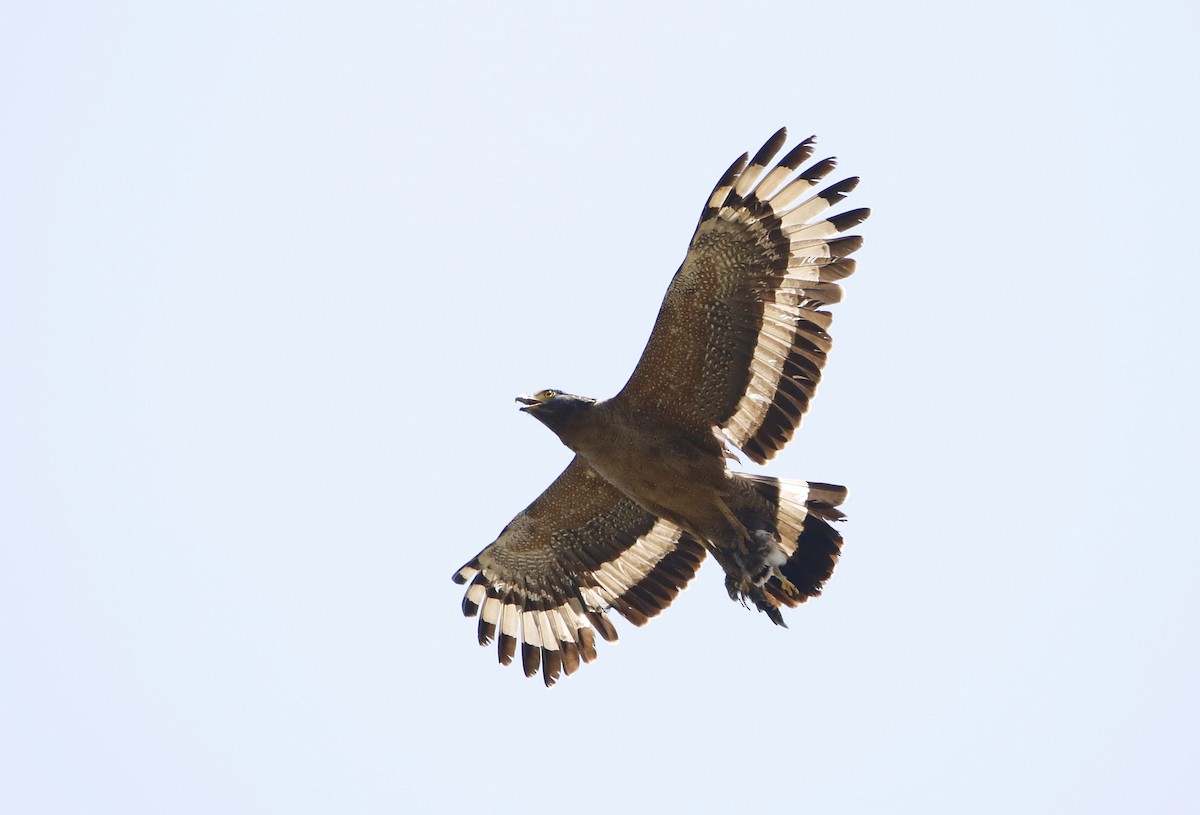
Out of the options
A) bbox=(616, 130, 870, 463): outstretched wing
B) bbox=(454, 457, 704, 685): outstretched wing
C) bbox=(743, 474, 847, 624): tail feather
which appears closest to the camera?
bbox=(616, 130, 870, 463): outstretched wing

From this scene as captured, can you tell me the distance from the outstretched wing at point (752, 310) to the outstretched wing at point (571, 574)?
4.78 feet

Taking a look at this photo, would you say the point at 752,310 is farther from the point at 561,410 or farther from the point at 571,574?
the point at 571,574

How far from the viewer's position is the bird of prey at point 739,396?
1234 cm

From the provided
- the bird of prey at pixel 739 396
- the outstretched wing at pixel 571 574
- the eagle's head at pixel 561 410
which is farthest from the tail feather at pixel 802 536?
the eagle's head at pixel 561 410

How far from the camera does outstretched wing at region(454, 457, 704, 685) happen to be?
46.3 feet

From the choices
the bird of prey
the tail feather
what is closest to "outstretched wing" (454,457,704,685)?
the bird of prey

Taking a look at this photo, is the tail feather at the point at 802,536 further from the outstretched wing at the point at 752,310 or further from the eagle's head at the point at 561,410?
the eagle's head at the point at 561,410

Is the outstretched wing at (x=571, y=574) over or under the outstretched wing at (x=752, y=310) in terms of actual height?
under

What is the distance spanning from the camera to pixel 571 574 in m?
14.4

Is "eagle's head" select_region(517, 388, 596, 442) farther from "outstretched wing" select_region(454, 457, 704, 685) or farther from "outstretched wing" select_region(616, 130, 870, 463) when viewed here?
"outstretched wing" select_region(454, 457, 704, 685)

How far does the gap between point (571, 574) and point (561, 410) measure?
7.05 ft

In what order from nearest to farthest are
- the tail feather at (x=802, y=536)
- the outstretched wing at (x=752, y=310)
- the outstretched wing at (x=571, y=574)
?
the outstretched wing at (x=752, y=310) → the tail feather at (x=802, y=536) → the outstretched wing at (x=571, y=574)

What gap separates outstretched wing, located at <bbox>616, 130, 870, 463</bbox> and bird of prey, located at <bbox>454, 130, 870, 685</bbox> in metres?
0.01

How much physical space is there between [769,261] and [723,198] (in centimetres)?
65
